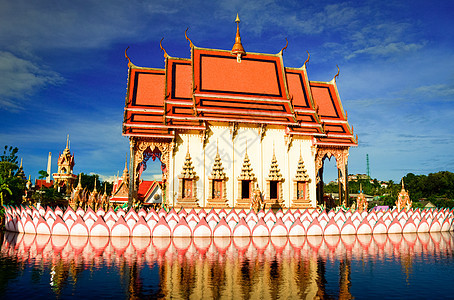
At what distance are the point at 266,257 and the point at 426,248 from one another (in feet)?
23.8

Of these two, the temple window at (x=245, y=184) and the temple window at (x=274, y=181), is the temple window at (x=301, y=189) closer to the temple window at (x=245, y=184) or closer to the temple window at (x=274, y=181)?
the temple window at (x=274, y=181)

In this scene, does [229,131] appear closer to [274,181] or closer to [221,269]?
[274,181]

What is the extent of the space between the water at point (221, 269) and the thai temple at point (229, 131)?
731 centimetres

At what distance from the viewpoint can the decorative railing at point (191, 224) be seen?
17.0m

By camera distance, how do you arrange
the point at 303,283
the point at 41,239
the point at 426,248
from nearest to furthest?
the point at 303,283 < the point at 426,248 < the point at 41,239

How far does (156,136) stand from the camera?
22438 mm

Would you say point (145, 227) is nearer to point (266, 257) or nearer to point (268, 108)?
point (266, 257)

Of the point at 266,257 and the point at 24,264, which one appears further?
the point at 266,257

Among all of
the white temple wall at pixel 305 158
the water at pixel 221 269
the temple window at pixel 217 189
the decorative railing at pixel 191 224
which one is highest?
the white temple wall at pixel 305 158

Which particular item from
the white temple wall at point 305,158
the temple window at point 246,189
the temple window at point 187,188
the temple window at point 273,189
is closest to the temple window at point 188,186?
the temple window at point 187,188

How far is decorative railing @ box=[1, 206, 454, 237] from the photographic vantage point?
16969mm

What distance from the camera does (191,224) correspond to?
1744 cm

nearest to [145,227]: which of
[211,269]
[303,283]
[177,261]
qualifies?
[177,261]

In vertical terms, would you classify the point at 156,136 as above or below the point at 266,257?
above
